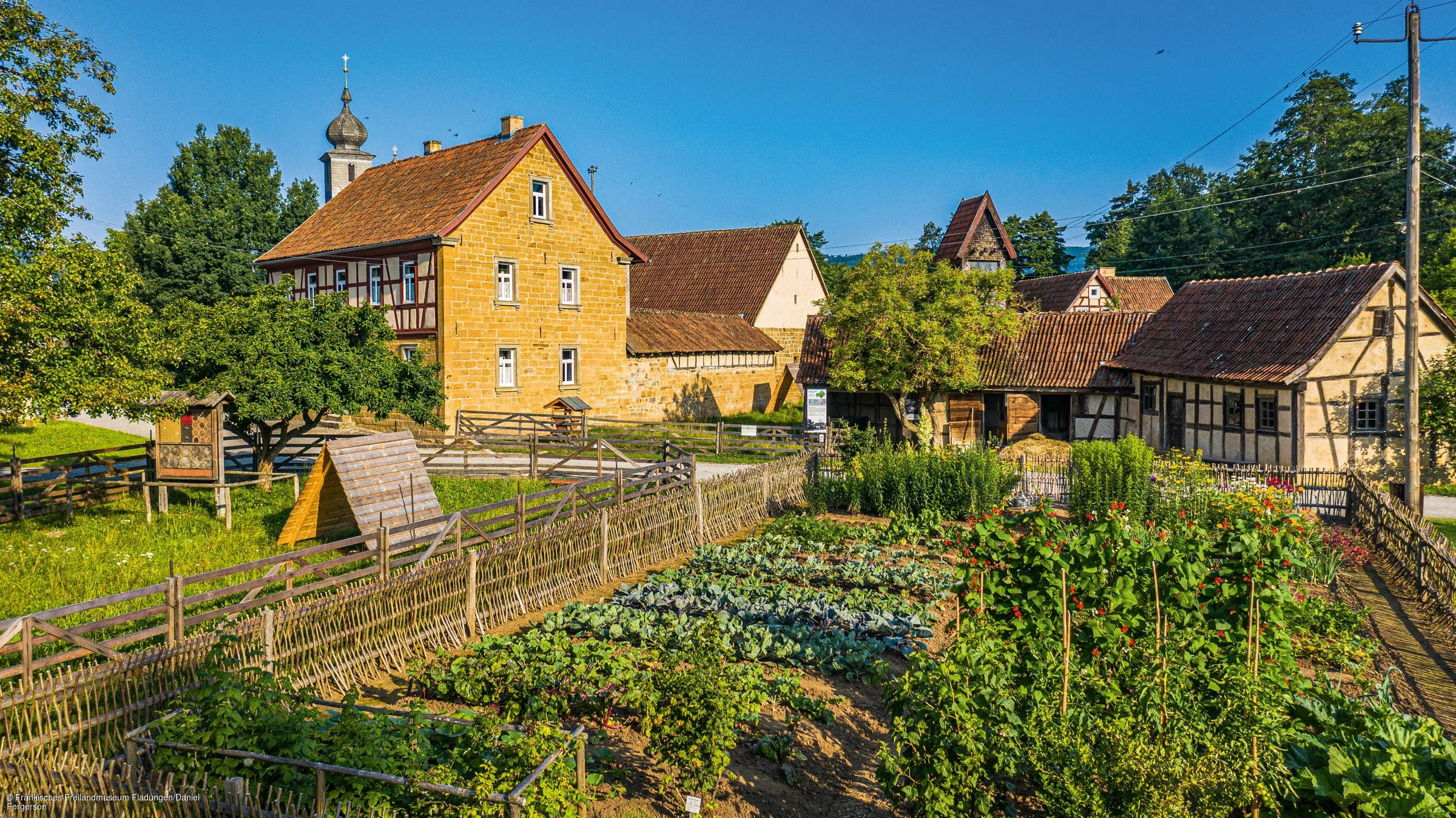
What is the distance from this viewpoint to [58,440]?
31734mm

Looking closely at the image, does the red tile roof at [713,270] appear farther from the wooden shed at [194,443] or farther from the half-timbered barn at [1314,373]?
the wooden shed at [194,443]

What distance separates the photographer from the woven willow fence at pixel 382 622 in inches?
267

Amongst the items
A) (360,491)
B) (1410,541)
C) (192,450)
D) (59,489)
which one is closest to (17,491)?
(59,489)

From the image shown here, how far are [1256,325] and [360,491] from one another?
21645 mm

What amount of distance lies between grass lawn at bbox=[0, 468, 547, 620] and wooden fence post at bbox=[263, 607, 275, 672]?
299 cm

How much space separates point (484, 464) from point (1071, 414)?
58.3ft

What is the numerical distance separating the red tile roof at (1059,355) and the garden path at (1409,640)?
550 inches

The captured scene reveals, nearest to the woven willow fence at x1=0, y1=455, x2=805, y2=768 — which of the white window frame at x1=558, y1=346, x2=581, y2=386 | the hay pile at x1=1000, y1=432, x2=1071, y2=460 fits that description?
the hay pile at x1=1000, y1=432, x2=1071, y2=460

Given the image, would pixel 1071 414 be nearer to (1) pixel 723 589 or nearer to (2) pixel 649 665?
(1) pixel 723 589

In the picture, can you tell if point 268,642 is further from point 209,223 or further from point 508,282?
point 209,223

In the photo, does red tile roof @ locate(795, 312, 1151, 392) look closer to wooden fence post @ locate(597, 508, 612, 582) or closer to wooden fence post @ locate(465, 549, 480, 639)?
wooden fence post @ locate(597, 508, 612, 582)

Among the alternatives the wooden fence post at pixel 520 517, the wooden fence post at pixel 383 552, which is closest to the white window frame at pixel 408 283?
the wooden fence post at pixel 520 517

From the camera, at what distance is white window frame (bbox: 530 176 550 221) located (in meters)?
30.3

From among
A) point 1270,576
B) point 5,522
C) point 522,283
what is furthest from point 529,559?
point 522,283
